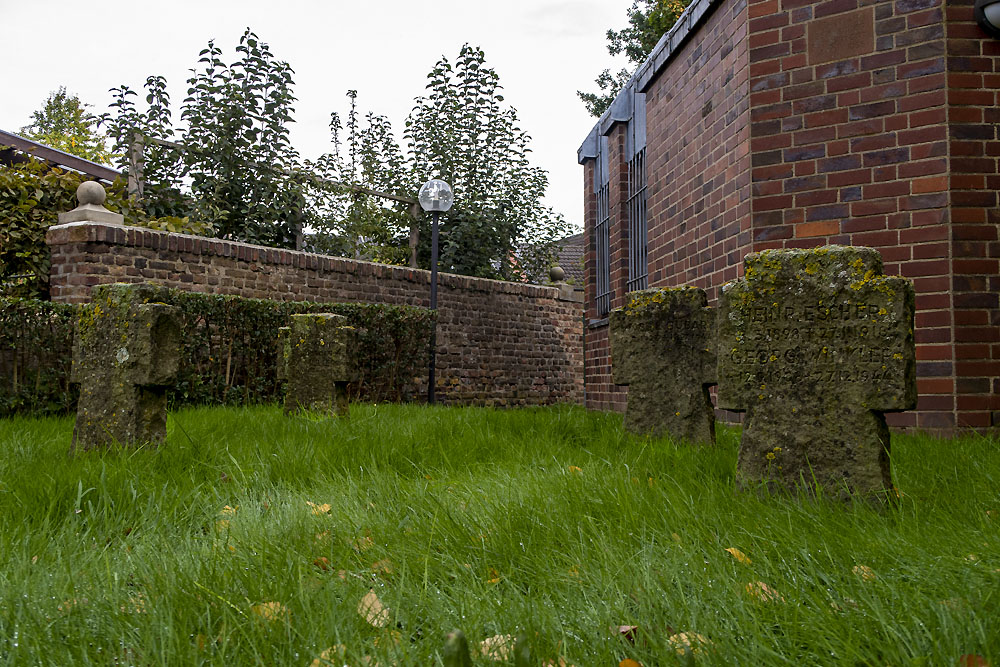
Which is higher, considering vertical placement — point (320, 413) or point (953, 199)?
point (953, 199)

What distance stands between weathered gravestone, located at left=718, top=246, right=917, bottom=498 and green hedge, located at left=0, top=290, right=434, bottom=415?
4.02 metres

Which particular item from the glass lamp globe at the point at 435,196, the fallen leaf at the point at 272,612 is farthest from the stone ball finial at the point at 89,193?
the fallen leaf at the point at 272,612

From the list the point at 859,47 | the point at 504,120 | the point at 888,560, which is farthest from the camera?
the point at 504,120

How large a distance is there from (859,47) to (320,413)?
5.12m

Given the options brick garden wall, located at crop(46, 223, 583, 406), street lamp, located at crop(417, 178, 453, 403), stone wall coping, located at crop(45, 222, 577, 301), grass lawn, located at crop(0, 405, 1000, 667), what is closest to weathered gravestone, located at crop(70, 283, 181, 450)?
grass lawn, located at crop(0, 405, 1000, 667)

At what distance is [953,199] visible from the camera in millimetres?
5402

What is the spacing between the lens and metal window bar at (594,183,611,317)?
10.4 m

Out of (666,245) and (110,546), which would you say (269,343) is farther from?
(110,546)

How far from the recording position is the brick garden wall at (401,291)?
889 cm

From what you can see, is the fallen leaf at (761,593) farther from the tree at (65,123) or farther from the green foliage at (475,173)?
the tree at (65,123)

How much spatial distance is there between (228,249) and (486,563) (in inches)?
345

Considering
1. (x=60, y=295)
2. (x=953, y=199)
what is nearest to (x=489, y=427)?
(x=953, y=199)

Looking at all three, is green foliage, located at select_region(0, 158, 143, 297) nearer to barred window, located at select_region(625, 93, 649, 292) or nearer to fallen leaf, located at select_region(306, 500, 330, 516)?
barred window, located at select_region(625, 93, 649, 292)

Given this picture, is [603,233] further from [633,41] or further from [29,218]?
[633,41]
